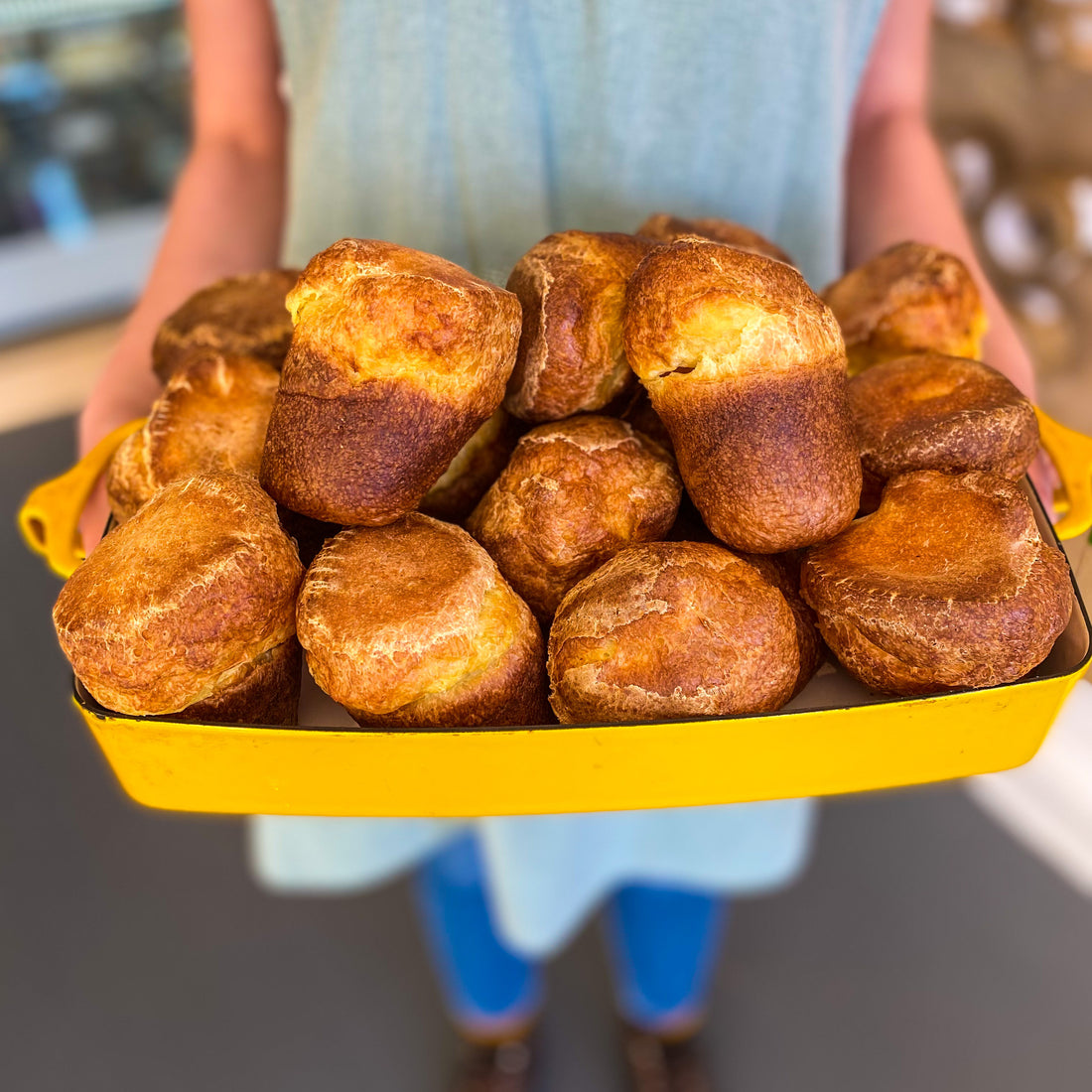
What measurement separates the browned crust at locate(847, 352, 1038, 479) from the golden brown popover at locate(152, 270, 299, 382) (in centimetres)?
45

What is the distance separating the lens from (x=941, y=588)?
2.04 feet

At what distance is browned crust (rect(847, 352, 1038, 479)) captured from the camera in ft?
2.24

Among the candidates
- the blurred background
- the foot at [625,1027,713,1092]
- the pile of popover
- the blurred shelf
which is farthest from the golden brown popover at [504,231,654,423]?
the blurred shelf

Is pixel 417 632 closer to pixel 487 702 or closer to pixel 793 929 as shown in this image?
pixel 487 702

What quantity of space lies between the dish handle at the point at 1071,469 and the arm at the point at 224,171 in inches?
33.7

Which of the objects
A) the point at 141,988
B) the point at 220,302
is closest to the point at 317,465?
the point at 220,302

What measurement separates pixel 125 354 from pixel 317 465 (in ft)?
1.60

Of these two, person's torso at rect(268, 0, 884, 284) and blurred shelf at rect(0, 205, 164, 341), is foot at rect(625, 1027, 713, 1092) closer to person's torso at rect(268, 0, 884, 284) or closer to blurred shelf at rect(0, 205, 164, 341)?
person's torso at rect(268, 0, 884, 284)

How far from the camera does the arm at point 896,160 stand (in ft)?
3.70

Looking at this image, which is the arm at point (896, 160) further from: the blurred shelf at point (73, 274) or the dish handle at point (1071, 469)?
the blurred shelf at point (73, 274)

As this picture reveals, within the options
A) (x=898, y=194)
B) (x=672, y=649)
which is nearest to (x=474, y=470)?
(x=672, y=649)

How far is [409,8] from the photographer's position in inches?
40.4

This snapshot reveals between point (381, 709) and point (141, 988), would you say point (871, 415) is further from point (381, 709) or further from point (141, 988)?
point (141, 988)

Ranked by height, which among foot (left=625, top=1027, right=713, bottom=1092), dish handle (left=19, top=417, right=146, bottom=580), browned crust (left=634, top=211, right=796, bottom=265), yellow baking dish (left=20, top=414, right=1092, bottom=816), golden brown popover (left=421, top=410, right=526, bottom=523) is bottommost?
foot (left=625, top=1027, right=713, bottom=1092)
